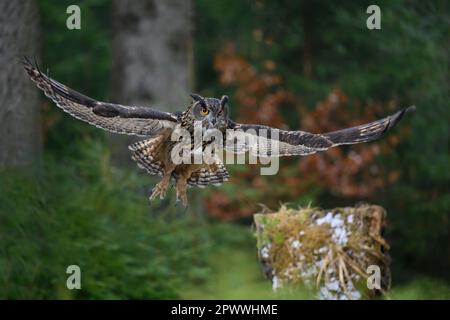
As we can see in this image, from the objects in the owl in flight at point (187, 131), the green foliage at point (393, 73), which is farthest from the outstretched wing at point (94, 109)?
the green foliage at point (393, 73)

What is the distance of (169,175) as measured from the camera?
7.24 m

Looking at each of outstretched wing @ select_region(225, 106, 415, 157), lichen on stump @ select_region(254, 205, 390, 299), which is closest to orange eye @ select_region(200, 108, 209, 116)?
outstretched wing @ select_region(225, 106, 415, 157)

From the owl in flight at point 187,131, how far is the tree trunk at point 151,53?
17.4 ft

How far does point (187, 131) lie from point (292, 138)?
803 mm

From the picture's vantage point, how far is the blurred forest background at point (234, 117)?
8.75m

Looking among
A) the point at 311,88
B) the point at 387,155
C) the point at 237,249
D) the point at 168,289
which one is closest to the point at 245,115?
the point at 311,88

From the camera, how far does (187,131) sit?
710cm

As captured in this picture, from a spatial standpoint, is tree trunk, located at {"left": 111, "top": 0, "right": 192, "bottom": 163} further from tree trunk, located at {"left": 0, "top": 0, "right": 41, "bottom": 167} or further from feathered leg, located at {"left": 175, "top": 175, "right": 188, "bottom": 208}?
feathered leg, located at {"left": 175, "top": 175, "right": 188, "bottom": 208}

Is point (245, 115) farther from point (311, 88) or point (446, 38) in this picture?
point (446, 38)

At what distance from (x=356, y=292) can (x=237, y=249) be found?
18.4ft

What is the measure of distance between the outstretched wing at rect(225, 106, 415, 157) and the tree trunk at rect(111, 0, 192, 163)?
219 inches

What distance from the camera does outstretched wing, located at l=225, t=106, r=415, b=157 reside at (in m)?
6.81

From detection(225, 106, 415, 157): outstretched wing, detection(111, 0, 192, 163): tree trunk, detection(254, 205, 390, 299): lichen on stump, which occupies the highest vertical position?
detection(111, 0, 192, 163): tree trunk

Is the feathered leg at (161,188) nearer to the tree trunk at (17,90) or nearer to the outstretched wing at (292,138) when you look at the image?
the outstretched wing at (292,138)
